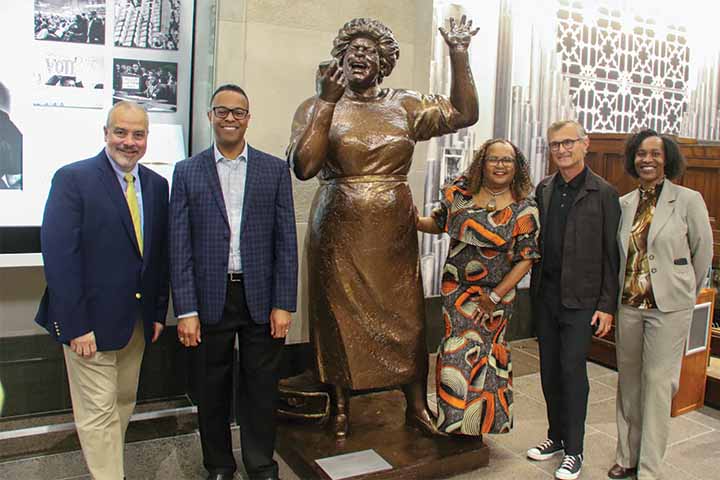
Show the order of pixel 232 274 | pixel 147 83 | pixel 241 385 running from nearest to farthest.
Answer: pixel 232 274 → pixel 241 385 → pixel 147 83

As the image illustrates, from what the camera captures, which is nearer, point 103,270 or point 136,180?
point 103,270

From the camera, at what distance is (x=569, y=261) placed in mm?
3047

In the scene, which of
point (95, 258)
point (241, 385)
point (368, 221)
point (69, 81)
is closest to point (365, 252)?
point (368, 221)

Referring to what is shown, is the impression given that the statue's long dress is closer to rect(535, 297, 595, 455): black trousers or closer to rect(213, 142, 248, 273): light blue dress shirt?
rect(213, 142, 248, 273): light blue dress shirt

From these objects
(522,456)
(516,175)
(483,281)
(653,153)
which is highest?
(653,153)

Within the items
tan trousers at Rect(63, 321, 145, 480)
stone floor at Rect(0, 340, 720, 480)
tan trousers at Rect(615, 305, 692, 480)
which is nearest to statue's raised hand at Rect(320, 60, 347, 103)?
tan trousers at Rect(63, 321, 145, 480)

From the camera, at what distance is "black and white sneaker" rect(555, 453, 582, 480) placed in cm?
313

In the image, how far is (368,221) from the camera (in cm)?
304

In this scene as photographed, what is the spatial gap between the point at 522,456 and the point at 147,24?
2.87m

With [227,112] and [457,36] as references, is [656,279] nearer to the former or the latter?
[457,36]

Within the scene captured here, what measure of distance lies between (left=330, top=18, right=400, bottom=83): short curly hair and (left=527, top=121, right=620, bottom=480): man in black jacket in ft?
2.59

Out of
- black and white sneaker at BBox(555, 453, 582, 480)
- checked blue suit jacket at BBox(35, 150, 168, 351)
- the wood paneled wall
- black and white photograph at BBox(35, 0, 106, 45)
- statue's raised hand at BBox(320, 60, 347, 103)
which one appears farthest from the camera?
the wood paneled wall

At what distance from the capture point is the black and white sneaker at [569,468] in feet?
10.3

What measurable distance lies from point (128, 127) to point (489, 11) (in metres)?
3.54
